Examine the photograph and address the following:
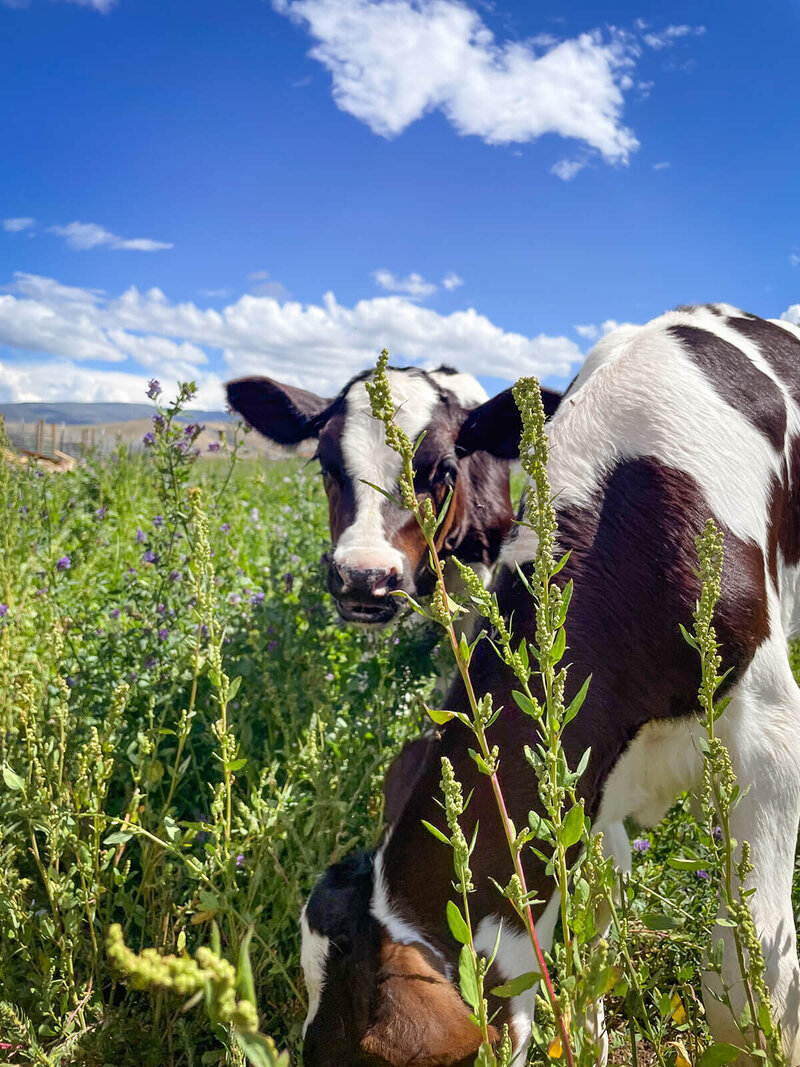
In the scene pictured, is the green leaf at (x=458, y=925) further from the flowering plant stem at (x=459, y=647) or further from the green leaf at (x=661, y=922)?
the green leaf at (x=661, y=922)

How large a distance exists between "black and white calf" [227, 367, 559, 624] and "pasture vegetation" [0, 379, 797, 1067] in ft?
1.05

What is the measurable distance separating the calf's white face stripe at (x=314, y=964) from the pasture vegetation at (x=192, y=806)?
14 centimetres

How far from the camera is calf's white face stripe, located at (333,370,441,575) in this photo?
121 inches

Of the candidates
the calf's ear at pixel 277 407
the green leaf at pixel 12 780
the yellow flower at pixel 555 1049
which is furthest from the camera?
the calf's ear at pixel 277 407

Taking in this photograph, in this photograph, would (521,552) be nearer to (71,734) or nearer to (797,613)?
(797,613)

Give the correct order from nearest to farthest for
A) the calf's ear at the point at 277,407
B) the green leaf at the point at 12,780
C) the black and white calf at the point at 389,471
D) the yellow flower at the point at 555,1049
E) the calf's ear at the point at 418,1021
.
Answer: the yellow flower at the point at 555,1049 < the calf's ear at the point at 418,1021 < the green leaf at the point at 12,780 < the black and white calf at the point at 389,471 < the calf's ear at the point at 277,407

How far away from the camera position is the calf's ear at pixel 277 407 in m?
4.31

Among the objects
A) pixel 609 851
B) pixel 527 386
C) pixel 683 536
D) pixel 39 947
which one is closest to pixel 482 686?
pixel 683 536

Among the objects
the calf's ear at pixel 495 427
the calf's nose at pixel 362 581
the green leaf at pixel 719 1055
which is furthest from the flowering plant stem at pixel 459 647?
the calf's ear at pixel 495 427

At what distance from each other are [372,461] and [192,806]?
1599 millimetres

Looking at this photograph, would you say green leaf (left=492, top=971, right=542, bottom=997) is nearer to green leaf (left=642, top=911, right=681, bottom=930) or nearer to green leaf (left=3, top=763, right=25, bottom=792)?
green leaf (left=642, top=911, right=681, bottom=930)

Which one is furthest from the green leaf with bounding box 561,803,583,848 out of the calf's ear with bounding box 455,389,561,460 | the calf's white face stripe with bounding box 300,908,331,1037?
the calf's ear with bounding box 455,389,561,460

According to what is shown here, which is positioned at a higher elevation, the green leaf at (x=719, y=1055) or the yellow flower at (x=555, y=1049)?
the green leaf at (x=719, y=1055)

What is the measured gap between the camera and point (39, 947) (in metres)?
2.21
